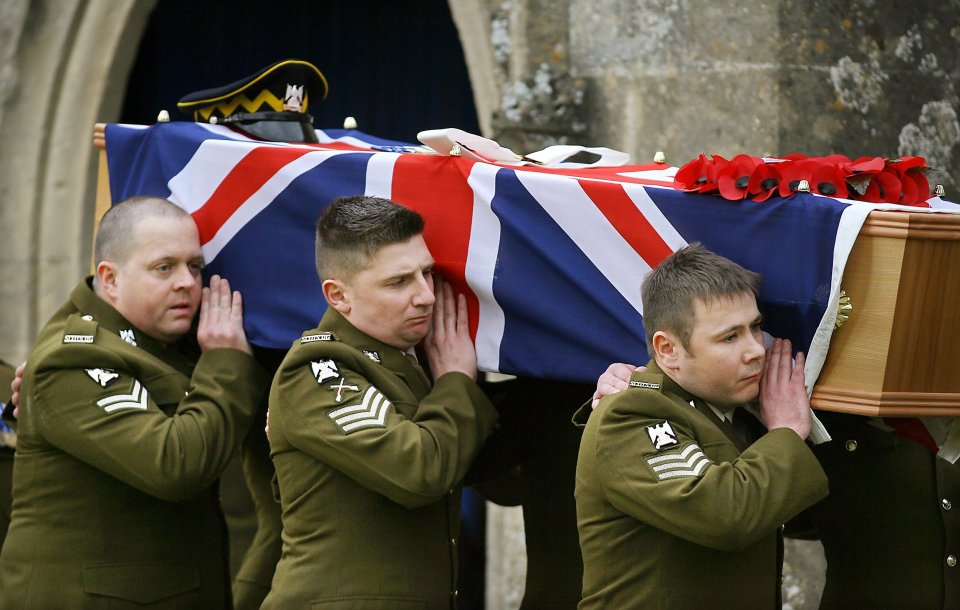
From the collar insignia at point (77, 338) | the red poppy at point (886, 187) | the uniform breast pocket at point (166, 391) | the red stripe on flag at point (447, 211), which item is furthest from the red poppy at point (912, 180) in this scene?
the collar insignia at point (77, 338)

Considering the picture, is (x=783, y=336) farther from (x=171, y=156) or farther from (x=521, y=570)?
(x=521, y=570)

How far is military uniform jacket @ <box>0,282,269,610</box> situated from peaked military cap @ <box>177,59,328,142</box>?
740 millimetres

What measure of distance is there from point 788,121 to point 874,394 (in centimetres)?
195

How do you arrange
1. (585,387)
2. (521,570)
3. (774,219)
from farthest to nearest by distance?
(521,570), (585,387), (774,219)

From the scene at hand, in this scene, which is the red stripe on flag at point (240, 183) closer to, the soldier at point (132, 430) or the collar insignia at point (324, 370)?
the soldier at point (132, 430)

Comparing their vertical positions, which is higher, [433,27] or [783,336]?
[433,27]

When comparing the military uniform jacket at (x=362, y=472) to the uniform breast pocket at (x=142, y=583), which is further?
the uniform breast pocket at (x=142, y=583)

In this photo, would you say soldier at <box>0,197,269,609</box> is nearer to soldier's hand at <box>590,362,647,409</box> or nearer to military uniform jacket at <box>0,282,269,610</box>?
military uniform jacket at <box>0,282,269,610</box>

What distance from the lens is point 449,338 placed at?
11.5 ft

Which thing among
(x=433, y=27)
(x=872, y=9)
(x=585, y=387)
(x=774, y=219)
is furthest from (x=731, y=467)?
(x=433, y=27)

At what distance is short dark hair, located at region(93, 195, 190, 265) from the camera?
143 inches

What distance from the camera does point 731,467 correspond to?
2.77 metres

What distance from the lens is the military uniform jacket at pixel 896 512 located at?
349cm

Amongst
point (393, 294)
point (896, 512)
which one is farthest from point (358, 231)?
point (896, 512)
